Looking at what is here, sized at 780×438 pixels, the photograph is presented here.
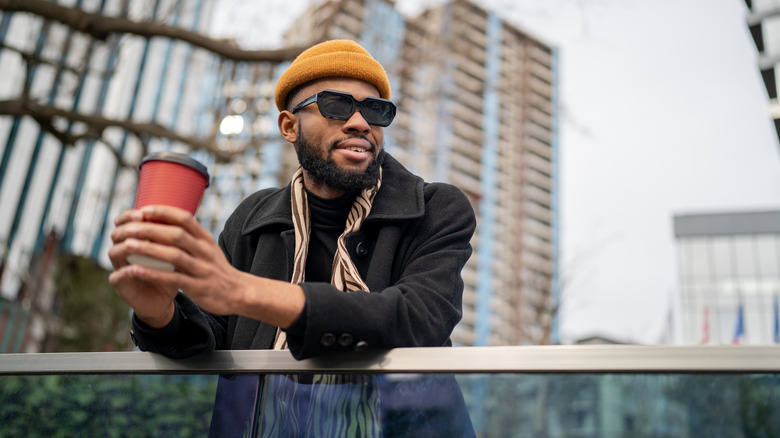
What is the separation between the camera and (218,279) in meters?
1.25

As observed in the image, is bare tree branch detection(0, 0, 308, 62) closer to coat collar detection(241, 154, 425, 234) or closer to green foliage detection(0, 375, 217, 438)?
coat collar detection(241, 154, 425, 234)

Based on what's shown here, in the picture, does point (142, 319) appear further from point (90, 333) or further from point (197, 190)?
point (90, 333)

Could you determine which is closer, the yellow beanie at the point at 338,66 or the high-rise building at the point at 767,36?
the yellow beanie at the point at 338,66

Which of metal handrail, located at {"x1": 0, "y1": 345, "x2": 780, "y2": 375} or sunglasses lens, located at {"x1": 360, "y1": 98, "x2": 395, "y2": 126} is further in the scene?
sunglasses lens, located at {"x1": 360, "y1": 98, "x2": 395, "y2": 126}

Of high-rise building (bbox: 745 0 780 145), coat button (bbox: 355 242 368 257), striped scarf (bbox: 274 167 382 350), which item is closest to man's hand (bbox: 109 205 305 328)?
striped scarf (bbox: 274 167 382 350)

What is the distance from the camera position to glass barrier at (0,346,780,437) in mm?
1190

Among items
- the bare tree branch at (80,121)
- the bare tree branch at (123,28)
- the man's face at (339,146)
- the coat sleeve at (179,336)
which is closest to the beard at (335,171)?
the man's face at (339,146)

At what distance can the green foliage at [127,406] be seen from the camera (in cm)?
161

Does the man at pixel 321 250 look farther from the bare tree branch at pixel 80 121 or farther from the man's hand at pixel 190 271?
the bare tree branch at pixel 80 121

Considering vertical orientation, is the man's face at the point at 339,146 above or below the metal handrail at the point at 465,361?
above

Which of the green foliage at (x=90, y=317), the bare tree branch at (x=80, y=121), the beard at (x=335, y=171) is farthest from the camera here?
the green foliage at (x=90, y=317)

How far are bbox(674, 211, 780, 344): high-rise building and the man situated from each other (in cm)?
4360

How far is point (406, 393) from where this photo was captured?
1380 millimetres

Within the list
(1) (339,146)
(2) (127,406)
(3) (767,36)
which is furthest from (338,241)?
(3) (767,36)
